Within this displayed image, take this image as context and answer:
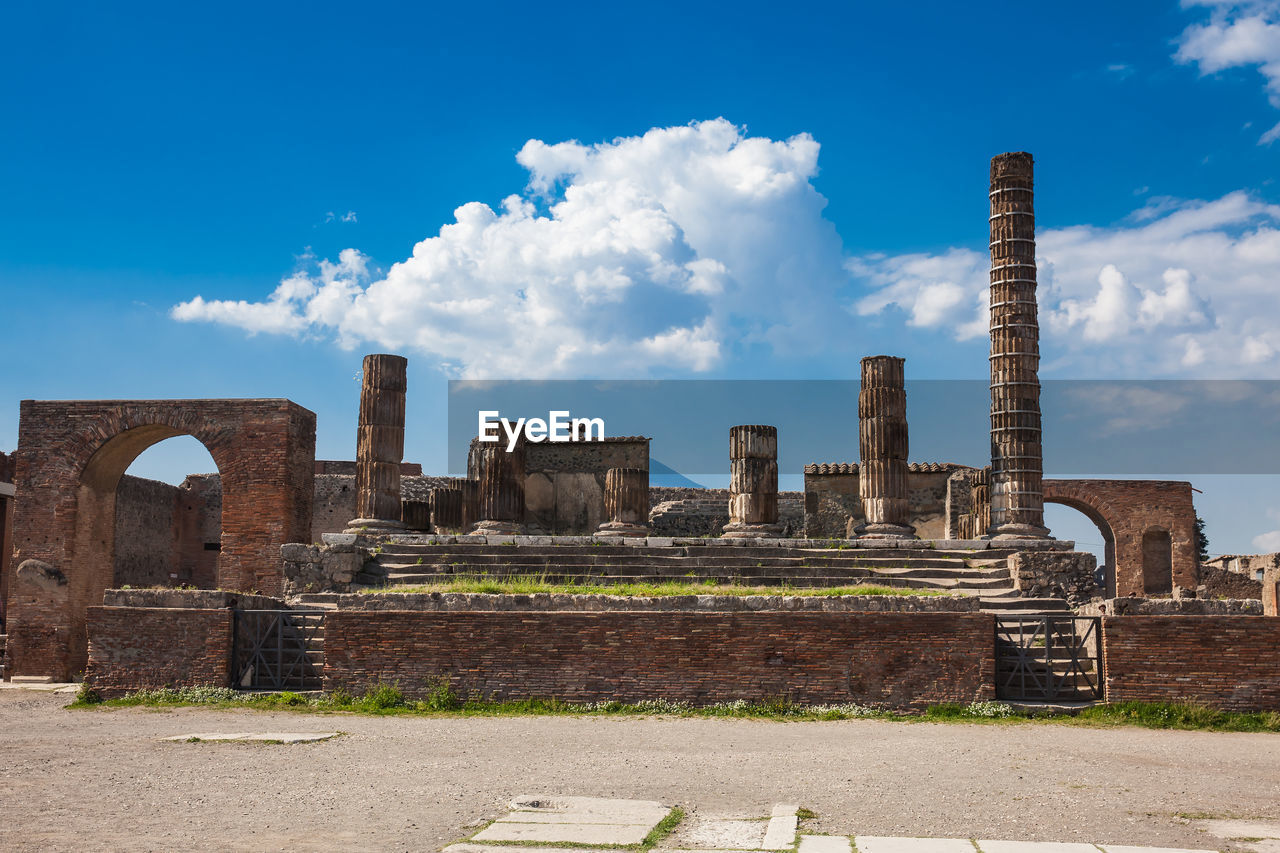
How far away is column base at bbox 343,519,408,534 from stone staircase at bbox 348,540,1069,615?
1506mm

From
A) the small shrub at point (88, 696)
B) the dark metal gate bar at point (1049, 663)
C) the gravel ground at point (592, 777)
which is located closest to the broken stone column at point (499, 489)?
the small shrub at point (88, 696)

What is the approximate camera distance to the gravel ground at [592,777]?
5711 mm

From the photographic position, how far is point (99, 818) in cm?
588

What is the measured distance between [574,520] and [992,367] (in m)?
10.8

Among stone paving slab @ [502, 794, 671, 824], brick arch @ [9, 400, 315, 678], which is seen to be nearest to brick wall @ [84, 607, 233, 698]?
brick arch @ [9, 400, 315, 678]

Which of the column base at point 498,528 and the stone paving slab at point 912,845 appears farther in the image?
the column base at point 498,528

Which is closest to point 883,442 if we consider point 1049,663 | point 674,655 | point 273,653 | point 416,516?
point 1049,663

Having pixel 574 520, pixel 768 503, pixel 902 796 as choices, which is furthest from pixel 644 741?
pixel 574 520

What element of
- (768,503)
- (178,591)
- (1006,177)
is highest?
(1006,177)

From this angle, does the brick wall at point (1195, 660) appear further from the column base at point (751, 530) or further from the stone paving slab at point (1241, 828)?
the column base at point (751, 530)

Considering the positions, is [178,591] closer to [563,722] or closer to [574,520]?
[563,722]

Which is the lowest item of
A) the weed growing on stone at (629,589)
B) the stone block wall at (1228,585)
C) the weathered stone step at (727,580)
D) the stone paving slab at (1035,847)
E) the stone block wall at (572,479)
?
the stone paving slab at (1035,847)

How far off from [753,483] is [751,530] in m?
0.78

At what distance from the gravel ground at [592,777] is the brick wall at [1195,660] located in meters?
0.82
